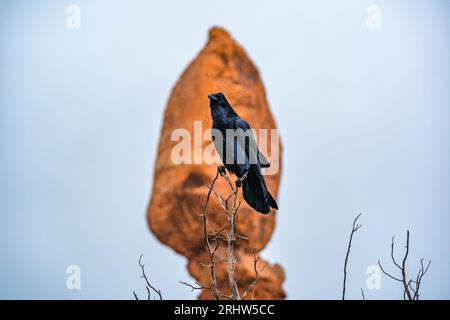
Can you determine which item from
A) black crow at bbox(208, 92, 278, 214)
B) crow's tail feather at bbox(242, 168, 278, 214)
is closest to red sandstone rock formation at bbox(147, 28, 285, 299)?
black crow at bbox(208, 92, 278, 214)

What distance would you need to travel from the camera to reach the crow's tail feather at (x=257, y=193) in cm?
387

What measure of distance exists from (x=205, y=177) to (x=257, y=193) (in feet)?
25.3

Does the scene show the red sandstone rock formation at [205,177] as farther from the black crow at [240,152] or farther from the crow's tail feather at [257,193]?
the crow's tail feather at [257,193]

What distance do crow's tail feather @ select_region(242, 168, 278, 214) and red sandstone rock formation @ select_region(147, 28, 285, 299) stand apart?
709cm

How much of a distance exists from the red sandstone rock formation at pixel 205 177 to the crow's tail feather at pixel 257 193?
709cm

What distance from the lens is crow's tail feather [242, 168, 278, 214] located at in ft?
12.7

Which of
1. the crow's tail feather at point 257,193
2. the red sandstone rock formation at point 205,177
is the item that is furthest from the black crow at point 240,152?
the red sandstone rock formation at point 205,177

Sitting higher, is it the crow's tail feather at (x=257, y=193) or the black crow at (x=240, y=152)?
the black crow at (x=240, y=152)

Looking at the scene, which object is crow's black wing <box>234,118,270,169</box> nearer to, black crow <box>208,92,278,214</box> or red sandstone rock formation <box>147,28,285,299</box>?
black crow <box>208,92,278,214</box>

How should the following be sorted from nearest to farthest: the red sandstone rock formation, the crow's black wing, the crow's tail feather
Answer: the crow's tail feather → the crow's black wing → the red sandstone rock formation
